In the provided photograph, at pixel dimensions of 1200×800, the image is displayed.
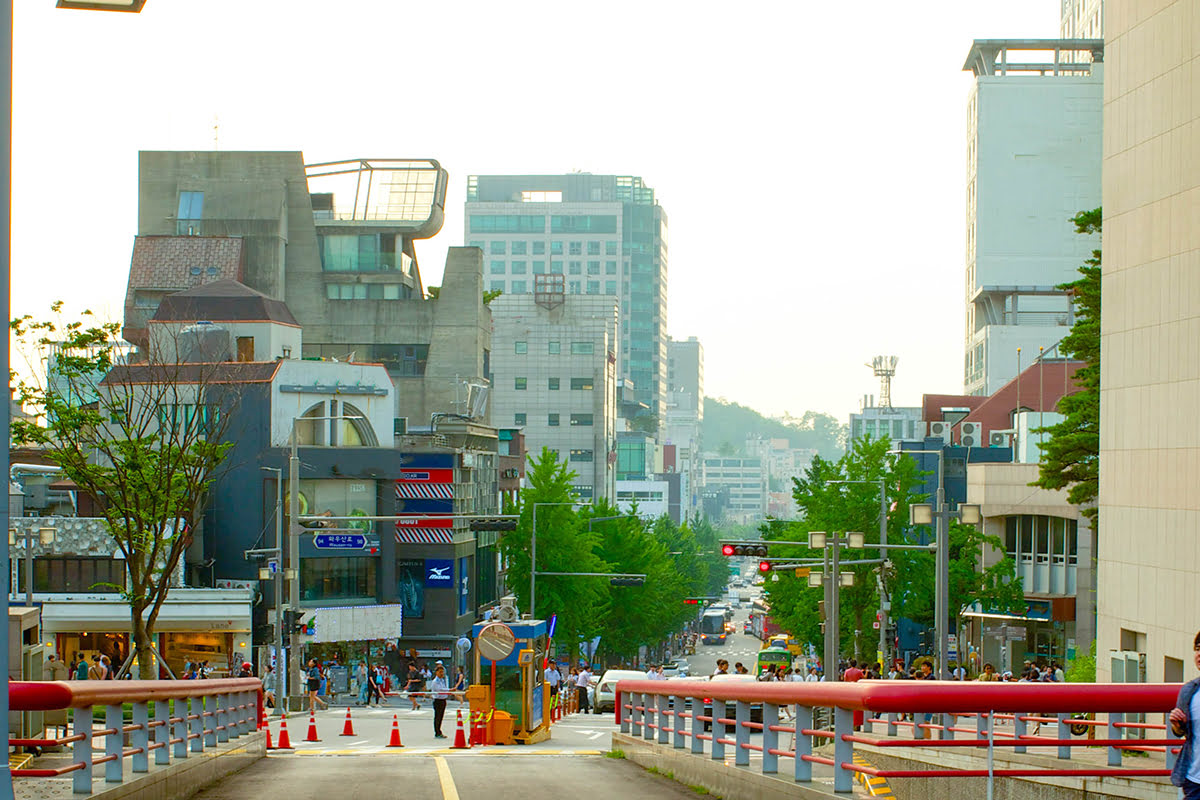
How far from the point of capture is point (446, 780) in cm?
1667

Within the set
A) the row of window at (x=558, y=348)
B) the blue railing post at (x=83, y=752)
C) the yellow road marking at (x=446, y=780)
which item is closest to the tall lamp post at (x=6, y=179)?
the blue railing post at (x=83, y=752)

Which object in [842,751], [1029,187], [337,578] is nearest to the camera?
[842,751]

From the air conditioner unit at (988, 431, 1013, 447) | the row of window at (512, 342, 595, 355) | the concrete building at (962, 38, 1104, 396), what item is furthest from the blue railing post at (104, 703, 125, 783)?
the row of window at (512, 342, 595, 355)

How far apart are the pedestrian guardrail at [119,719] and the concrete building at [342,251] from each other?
68.9 m

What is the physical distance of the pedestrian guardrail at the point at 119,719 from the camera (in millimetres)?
11109

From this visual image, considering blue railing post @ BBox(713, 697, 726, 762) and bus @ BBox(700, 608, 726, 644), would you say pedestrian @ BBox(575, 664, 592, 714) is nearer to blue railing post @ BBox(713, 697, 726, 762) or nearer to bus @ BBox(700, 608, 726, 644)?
blue railing post @ BBox(713, 697, 726, 762)

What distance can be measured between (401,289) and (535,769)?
75.1m

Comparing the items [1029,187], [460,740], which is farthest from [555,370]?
[460,740]

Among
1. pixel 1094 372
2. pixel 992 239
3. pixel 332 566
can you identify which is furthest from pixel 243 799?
pixel 992 239

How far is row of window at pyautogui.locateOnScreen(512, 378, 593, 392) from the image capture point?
150m

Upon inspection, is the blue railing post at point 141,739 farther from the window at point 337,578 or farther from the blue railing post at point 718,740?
the window at point 337,578

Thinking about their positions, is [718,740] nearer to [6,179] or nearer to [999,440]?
[6,179]

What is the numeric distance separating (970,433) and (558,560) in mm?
31618

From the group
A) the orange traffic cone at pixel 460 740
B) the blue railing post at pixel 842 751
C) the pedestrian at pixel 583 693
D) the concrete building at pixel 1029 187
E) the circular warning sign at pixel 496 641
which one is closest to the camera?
the blue railing post at pixel 842 751
